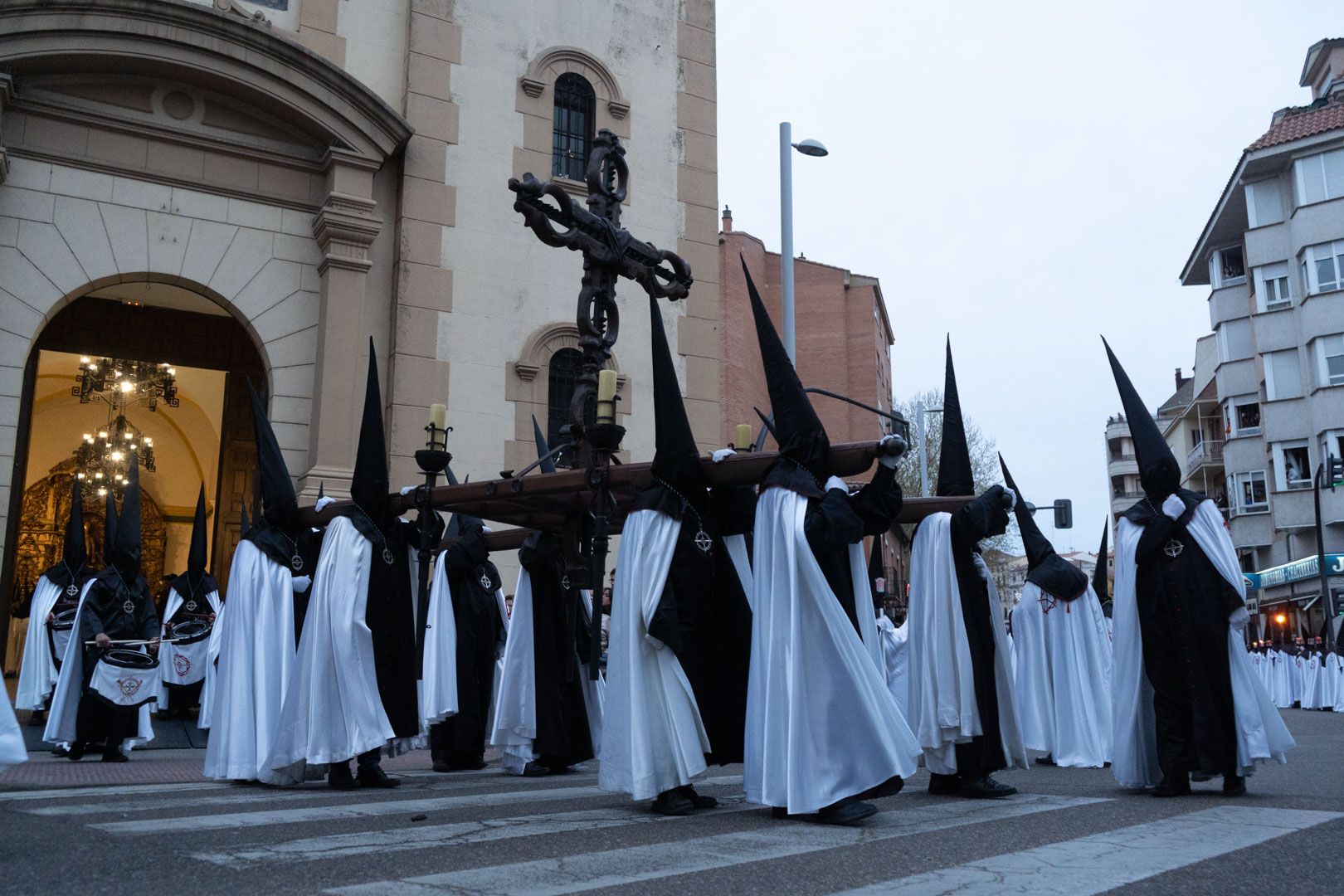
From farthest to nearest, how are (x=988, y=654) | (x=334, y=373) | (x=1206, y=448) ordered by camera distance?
(x=1206, y=448) → (x=334, y=373) → (x=988, y=654)

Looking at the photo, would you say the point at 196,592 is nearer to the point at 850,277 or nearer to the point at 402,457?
the point at 402,457

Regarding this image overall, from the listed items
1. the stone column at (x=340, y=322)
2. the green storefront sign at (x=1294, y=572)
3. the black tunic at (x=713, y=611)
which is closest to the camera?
the black tunic at (x=713, y=611)

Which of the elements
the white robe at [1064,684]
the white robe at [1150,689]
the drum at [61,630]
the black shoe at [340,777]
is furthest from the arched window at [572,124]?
the white robe at [1150,689]

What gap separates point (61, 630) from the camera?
12.3 m

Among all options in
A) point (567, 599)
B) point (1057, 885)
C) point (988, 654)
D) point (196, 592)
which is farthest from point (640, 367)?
point (1057, 885)

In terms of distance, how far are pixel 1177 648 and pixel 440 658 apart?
632 centimetres

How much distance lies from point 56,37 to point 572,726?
35.8ft

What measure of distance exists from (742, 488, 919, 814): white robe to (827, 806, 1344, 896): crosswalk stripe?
3.73ft

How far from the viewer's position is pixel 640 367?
18.0 metres

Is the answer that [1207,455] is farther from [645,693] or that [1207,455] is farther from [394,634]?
[645,693]

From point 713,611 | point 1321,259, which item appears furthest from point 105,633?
point 1321,259

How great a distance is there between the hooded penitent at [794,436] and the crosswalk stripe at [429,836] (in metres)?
1.89

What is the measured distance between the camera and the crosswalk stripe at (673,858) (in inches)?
156

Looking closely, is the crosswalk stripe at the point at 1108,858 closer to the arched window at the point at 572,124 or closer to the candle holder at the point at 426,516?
the candle holder at the point at 426,516
